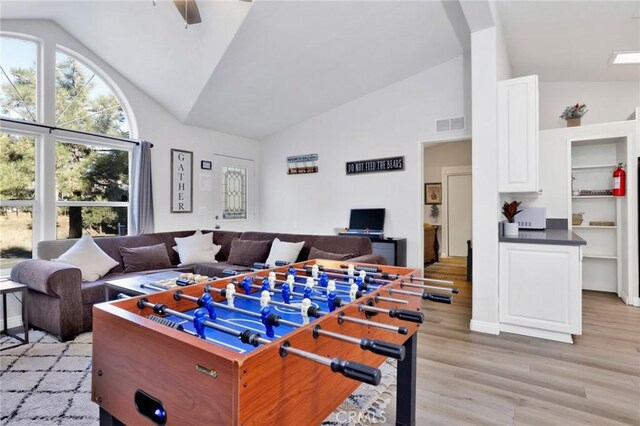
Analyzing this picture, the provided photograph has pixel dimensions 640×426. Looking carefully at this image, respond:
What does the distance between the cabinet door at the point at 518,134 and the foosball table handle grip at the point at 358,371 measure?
2929 millimetres

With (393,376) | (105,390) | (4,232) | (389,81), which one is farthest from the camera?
(389,81)

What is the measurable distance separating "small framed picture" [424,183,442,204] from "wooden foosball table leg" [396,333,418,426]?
627 centimetres

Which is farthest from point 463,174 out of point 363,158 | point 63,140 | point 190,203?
point 63,140

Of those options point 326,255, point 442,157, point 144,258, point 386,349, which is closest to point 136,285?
point 144,258

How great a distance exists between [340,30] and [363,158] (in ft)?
6.68

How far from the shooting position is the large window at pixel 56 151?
344 centimetres

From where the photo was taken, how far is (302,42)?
147 inches

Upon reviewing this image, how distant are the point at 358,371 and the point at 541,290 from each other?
283 cm

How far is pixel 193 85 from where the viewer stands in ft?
13.9

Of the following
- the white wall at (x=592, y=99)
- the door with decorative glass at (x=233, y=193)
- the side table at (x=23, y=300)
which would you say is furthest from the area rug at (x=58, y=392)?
the white wall at (x=592, y=99)

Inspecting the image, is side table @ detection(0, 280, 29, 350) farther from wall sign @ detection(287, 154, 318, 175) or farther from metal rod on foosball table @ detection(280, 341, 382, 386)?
wall sign @ detection(287, 154, 318, 175)

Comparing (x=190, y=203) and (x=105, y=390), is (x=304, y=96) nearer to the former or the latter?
(x=190, y=203)

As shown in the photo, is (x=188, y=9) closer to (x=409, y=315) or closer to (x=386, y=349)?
(x=409, y=315)

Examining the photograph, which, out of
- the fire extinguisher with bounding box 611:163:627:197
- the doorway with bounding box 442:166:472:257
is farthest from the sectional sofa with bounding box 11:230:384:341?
the doorway with bounding box 442:166:472:257
